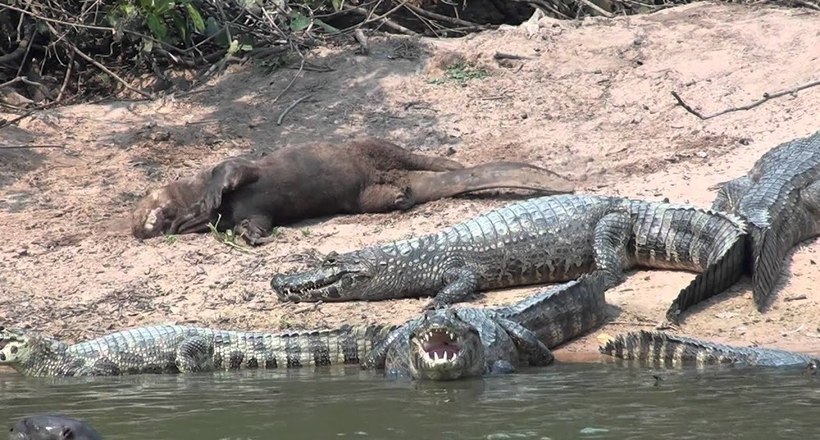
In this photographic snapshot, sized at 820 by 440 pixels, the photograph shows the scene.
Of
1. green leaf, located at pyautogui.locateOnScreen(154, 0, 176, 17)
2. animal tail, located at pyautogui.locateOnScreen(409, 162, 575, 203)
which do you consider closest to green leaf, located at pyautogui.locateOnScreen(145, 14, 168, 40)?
green leaf, located at pyautogui.locateOnScreen(154, 0, 176, 17)

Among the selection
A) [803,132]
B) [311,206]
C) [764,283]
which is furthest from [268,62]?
[764,283]

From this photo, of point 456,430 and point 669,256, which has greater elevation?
point 669,256

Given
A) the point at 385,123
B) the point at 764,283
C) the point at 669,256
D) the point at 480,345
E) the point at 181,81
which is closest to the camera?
the point at 480,345

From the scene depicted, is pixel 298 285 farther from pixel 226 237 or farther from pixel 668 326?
pixel 668 326

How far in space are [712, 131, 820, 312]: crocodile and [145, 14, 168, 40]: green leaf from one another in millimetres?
4895

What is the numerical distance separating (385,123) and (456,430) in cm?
666

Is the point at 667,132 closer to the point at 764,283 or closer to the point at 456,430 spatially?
the point at 764,283

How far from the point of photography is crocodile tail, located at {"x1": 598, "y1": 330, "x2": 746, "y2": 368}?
6.80 meters

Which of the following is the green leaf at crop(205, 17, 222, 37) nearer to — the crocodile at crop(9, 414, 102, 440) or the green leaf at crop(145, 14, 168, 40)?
the green leaf at crop(145, 14, 168, 40)

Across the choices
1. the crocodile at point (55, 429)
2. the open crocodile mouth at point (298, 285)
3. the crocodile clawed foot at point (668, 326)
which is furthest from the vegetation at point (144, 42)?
the crocodile at point (55, 429)

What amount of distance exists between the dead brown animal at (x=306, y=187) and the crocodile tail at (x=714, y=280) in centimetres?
204

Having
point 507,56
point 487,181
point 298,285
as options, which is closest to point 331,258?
point 298,285

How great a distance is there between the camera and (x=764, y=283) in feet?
25.6

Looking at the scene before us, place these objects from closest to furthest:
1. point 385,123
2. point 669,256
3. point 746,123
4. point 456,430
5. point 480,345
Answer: point 456,430, point 480,345, point 669,256, point 746,123, point 385,123
